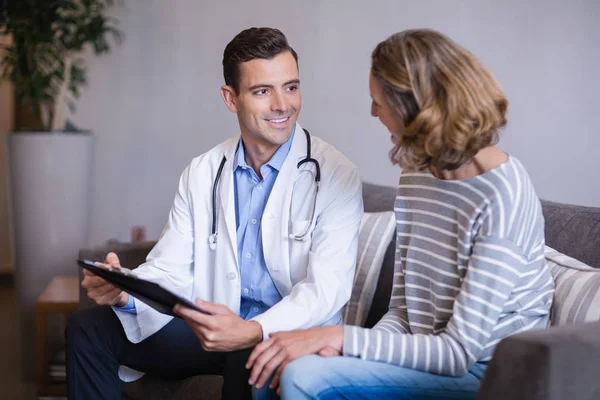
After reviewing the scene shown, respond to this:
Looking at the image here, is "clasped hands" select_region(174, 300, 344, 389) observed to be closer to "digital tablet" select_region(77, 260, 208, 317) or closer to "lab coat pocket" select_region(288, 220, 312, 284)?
"digital tablet" select_region(77, 260, 208, 317)

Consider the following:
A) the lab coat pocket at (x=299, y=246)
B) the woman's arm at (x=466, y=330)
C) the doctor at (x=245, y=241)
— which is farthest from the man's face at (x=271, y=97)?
the woman's arm at (x=466, y=330)

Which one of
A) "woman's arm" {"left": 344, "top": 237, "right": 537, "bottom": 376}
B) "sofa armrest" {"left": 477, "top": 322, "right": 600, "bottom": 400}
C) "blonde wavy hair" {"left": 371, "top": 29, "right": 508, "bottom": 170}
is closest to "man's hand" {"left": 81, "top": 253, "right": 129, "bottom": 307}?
"woman's arm" {"left": 344, "top": 237, "right": 537, "bottom": 376}

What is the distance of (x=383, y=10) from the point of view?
355 cm

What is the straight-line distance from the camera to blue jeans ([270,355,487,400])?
1.27m

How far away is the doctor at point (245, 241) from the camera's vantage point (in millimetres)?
1760

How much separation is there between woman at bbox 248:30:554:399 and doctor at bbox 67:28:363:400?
0.33 metres

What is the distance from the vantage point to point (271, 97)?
1869 mm

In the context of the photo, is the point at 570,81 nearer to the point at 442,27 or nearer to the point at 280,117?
the point at 442,27

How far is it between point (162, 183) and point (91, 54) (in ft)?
2.68

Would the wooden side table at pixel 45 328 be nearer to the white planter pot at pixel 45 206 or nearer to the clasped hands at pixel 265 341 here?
the white planter pot at pixel 45 206

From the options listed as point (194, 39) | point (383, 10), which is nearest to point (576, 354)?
point (383, 10)

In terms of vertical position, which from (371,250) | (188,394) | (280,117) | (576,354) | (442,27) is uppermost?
(442,27)

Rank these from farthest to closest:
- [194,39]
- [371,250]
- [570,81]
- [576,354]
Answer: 1. [194,39]
2. [570,81]
3. [371,250]
4. [576,354]

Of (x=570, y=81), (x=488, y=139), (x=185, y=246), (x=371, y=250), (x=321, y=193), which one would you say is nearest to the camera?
(x=488, y=139)
